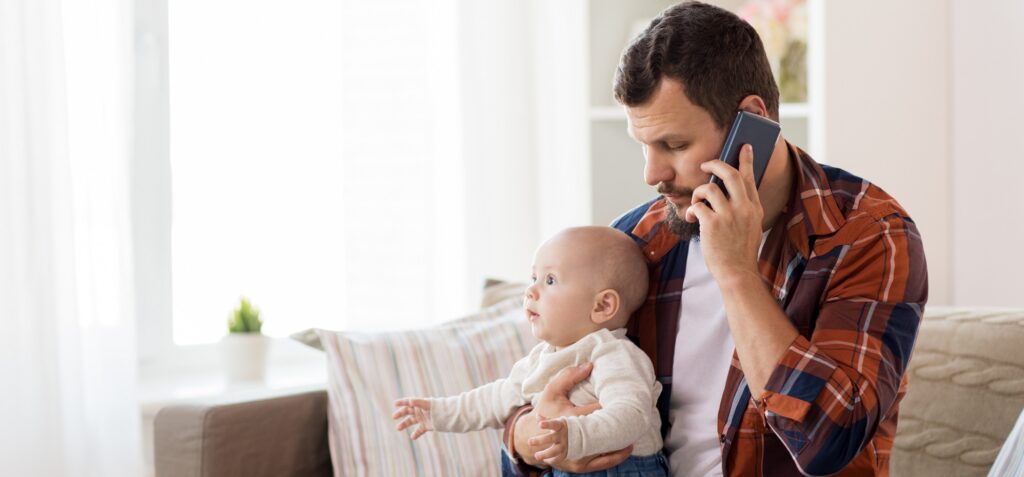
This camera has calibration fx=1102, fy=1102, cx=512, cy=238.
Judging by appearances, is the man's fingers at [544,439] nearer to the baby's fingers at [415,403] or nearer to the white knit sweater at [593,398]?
the white knit sweater at [593,398]

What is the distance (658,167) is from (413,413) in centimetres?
50

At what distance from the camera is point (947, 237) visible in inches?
101

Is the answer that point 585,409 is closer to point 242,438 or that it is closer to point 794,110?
point 242,438

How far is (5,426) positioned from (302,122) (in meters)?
1.17

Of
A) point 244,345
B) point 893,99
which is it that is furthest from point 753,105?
A: point 244,345

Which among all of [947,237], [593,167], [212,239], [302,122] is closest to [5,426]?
[212,239]

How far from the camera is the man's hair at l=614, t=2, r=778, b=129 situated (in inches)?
59.7

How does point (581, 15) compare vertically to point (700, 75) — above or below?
above

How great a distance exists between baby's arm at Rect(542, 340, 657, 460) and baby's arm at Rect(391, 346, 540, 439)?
0.52ft

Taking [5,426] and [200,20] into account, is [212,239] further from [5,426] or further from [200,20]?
[5,426]

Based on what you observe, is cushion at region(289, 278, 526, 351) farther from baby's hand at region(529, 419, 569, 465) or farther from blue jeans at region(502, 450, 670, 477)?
baby's hand at region(529, 419, 569, 465)

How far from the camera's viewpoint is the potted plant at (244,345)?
2.60 m

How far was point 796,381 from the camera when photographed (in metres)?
1.31

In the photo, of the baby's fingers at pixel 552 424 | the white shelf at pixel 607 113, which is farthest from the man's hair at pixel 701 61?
the white shelf at pixel 607 113
